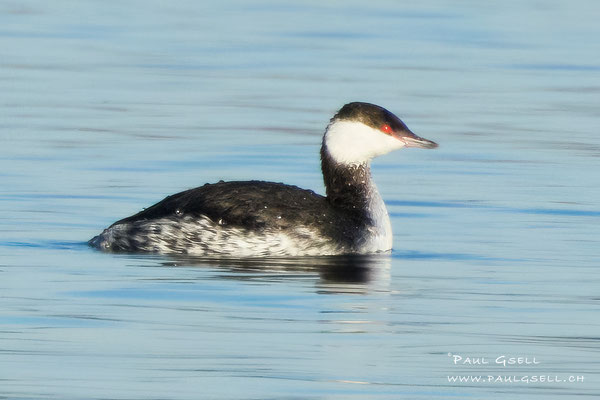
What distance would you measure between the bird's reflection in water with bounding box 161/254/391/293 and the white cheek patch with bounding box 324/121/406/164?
3.53 feet

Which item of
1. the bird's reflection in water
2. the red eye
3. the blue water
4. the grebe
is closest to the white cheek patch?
the red eye

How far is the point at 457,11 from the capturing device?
37031mm

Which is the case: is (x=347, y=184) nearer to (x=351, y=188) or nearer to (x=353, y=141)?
(x=351, y=188)

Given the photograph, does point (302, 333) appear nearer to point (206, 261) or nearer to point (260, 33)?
point (206, 261)

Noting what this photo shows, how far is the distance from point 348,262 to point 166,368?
168 inches

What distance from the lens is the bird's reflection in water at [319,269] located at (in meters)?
12.2

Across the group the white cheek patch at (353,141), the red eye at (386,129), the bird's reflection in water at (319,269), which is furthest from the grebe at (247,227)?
the red eye at (386,129)

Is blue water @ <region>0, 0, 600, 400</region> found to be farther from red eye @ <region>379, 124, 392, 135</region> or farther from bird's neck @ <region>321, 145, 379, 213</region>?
red eye @ <region>379, 124, 392, 135</region>

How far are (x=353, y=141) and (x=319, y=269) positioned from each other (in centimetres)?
183

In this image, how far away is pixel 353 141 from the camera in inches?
567

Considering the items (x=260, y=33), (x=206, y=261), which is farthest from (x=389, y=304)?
(x=260, y=33)

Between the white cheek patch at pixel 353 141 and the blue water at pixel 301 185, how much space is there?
77 centimetres

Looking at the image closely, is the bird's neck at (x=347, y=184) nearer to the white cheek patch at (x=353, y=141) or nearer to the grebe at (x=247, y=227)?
the white cheek patch at (x=353, y=141)

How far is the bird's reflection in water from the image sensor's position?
480 inches
